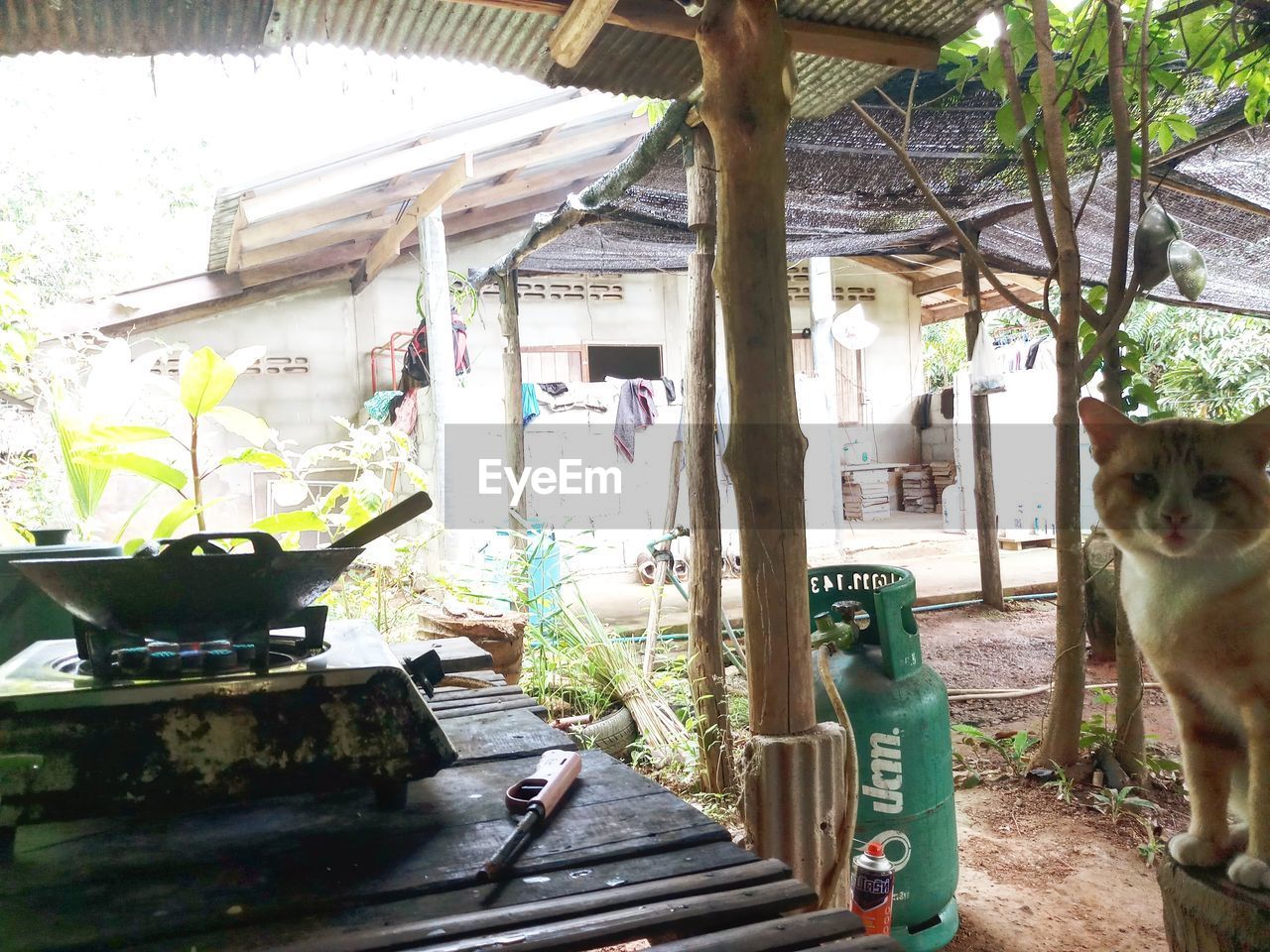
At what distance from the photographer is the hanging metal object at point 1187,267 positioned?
4.04 meters

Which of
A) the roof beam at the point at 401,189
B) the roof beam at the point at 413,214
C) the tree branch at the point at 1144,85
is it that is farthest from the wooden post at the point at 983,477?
the roof beam at the point at 413,214

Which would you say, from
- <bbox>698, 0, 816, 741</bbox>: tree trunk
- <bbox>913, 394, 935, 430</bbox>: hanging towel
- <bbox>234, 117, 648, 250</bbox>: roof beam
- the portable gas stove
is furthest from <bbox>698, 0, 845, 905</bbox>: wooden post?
<bbox>913, 394, 935, 430</bbox>: hanging towel

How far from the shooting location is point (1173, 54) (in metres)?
3.80

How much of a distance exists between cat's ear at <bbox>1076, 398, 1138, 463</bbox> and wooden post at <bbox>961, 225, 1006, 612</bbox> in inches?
227

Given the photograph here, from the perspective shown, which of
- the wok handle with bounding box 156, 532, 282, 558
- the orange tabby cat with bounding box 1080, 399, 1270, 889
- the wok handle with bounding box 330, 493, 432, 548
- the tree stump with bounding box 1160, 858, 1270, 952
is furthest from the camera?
the orange tabby cat with bounding box 1080, 399, 1270, 889

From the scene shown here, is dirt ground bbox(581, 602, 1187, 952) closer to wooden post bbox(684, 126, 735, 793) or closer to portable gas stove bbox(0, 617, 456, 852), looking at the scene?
wooden post bbox(684, 126, 735, 793)

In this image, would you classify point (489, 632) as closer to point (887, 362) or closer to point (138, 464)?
point (138, 464)

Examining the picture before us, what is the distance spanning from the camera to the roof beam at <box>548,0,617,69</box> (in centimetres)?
237

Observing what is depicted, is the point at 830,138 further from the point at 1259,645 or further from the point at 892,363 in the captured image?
the point at 892,363

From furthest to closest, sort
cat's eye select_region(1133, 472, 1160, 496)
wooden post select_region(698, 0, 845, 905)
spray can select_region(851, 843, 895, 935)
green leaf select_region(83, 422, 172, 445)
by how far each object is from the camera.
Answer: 1. green leaf select_region(83, 422, 172, 445)
2. spray can select_region(851, 843, 895, 935)
3. wooden post select_region(698, 0, 845, 905)
4. cat's eye select_region(1133, 472, 1160, 496)

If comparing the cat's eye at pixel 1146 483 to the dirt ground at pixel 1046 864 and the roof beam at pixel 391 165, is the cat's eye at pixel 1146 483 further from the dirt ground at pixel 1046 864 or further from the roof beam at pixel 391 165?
the roof beam at pixel 391 165

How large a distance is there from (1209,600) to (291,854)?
1.71 meters

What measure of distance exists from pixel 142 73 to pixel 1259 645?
349 cm

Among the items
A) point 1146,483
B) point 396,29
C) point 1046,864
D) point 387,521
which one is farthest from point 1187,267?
point 387,521
